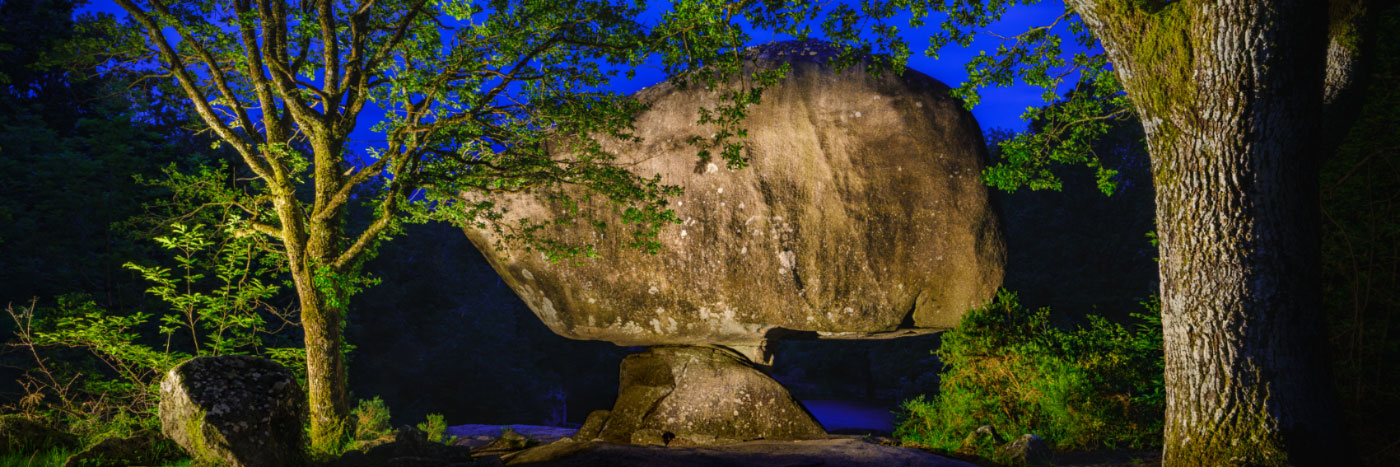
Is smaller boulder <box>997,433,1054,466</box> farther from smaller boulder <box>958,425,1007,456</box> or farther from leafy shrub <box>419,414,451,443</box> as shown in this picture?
leafy shrub <box>419,414,451,443</box>

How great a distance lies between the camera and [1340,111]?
197 inches

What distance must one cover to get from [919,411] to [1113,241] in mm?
14913

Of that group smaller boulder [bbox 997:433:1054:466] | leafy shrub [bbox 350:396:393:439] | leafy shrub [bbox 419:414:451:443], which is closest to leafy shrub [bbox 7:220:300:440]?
leafy shrub [bbox 350:396:393:439]

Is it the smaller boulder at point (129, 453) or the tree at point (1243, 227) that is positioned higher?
the tree at point (1243, 227)

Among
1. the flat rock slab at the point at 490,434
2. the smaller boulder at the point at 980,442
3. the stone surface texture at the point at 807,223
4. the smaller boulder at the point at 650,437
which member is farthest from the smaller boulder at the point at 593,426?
the smaller boulder at the point at 980,442

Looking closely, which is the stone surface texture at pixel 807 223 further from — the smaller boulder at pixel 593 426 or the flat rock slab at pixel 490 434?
the flat rock slab at pixel 490 434

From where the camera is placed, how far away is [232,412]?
199 inches

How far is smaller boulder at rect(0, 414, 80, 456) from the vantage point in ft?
18.3

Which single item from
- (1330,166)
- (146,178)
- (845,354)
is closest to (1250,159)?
(1330,166)

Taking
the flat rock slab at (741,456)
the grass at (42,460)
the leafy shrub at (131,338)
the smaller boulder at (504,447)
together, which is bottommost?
the smaller boulder at (504,447)

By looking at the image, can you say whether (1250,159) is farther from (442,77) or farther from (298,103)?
(298,103)

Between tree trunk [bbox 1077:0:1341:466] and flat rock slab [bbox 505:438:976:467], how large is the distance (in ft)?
7.19

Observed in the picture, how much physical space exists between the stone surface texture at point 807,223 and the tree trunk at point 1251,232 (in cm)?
415

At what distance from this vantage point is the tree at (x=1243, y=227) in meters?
4.12
